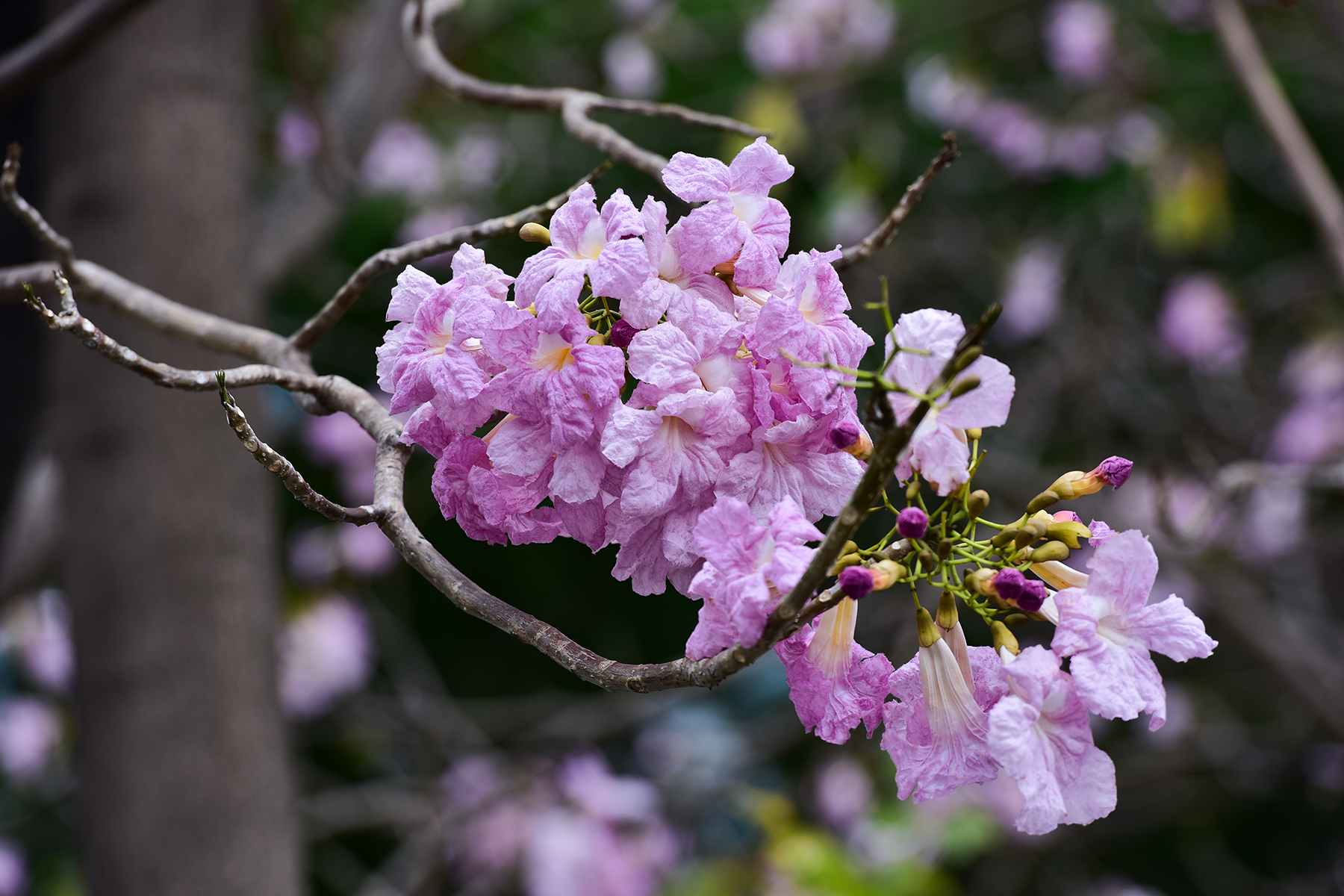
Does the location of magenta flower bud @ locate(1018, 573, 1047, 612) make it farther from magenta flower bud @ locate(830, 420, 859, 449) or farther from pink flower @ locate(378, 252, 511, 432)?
pink flower @ locate(378, 252, 511, 432)

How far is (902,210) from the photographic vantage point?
1.84 feet

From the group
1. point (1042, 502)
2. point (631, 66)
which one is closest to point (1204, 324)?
point (631, 66)

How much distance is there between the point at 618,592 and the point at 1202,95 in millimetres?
1852

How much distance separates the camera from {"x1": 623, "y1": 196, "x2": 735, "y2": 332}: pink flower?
45cm

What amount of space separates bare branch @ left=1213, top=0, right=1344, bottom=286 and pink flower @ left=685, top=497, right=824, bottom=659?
1.34 meters

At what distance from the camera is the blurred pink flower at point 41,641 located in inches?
91.1

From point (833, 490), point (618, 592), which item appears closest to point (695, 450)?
point (833, 490)

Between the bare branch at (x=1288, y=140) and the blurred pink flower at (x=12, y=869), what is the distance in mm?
2870

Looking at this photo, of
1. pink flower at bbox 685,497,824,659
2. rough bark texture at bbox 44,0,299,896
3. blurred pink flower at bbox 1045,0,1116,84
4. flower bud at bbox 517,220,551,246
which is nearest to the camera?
→ pink flower at bbox 685,497,824,659

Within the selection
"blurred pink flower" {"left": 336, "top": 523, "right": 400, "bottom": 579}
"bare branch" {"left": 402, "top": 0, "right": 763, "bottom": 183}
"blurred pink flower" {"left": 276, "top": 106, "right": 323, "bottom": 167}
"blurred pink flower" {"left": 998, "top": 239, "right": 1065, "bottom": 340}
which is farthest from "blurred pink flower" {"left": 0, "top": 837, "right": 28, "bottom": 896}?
"blurred pink flower" {"left": 998, "top": 239, "right": 1065, "bottom": 340}

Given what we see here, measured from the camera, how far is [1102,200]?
2543mm

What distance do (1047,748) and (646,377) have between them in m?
0.23

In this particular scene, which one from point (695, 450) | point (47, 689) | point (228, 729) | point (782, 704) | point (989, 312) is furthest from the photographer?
point (782, 704)

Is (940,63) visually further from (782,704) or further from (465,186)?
(782,704)
